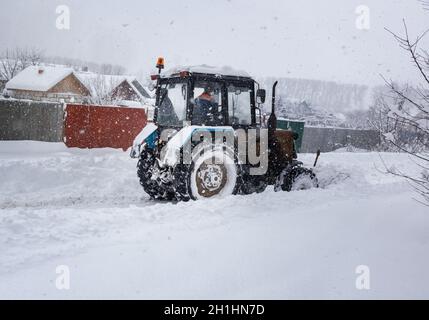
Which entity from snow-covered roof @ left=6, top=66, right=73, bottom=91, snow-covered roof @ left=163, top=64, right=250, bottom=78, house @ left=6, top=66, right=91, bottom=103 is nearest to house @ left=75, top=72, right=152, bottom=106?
house @ left=6, top=66, right=91, bottom=103

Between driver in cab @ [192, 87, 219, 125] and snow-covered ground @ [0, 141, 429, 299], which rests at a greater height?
driver in cab @ [192, 87, 219, 125]

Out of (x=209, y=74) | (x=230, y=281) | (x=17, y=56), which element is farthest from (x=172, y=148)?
(x=17, y=56)

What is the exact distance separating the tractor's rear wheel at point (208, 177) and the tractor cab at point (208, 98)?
2.16 ft

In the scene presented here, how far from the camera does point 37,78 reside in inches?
1501

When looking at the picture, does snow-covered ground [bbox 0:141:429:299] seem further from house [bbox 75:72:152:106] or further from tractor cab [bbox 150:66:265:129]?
house [bbox 75:72:152:106]

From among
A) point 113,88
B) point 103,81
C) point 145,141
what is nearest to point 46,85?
point 103,81

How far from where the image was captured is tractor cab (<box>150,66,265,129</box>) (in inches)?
264

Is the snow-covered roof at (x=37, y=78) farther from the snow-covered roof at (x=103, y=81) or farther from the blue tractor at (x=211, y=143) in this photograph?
the blue tractor at (x=211, y=143)

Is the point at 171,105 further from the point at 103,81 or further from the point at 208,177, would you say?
the point at 103,81

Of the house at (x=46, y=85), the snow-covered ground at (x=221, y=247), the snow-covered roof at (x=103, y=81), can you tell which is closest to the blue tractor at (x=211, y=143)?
the snow-covered ground at (x=221, y=247)

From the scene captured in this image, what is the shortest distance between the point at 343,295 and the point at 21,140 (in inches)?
515

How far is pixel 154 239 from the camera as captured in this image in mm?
4344

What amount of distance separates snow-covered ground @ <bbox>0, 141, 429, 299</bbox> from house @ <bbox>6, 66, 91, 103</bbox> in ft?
107
